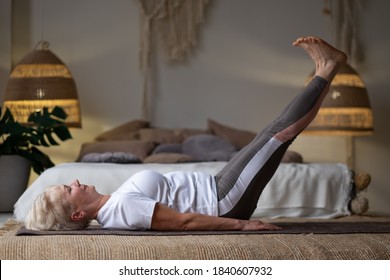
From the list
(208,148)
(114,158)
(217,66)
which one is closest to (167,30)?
A: (217,66)

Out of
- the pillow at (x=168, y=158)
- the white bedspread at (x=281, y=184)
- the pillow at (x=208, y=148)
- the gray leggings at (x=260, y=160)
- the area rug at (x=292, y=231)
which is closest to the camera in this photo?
the area rug at (x=292, y=231)

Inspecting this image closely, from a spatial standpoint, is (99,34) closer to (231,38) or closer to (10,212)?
(231,38)

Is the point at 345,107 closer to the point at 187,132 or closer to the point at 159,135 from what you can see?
the point at 187,132

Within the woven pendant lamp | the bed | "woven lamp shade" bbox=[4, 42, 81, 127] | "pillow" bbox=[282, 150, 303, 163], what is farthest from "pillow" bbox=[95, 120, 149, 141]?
"pillow" bbox=[282, 150, 303, 163]

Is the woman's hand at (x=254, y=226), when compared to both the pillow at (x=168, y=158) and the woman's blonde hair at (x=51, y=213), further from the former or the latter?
the pillow at (x=168, y=158)

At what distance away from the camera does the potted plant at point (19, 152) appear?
5465 millimetres

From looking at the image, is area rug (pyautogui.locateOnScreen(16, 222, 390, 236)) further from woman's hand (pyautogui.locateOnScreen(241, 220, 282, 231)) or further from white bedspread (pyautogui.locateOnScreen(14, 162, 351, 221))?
white bedspread (pyautogui.locateOnScreen(14, 162, 351, 221))

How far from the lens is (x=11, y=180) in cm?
551

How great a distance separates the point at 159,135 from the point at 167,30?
0.99 m

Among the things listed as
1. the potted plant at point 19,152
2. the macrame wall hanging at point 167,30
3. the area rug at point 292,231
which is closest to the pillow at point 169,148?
the potted plant at point 19,152

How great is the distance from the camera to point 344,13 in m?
6.50

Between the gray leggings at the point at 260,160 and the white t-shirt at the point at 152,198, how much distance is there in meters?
0.06

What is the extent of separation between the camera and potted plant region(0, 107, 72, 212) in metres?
5.46
